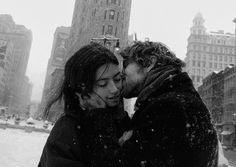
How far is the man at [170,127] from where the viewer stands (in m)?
1.79

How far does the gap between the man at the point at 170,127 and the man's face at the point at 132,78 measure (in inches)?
5.1

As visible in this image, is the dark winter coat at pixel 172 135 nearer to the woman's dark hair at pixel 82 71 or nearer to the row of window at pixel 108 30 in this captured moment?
the woman's dark hair at pixel 82 71

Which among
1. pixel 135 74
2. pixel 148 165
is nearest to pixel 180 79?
pixel 135 74

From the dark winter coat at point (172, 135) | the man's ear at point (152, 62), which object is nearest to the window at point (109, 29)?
the man's ear at point (152, 62)

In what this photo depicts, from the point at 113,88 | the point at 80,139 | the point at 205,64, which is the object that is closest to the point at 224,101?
the point at 205,64

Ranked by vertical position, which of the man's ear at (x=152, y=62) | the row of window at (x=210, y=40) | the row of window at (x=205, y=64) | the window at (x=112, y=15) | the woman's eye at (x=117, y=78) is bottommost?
the row of window at (x=205, y=64)

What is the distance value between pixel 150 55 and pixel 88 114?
27.0 inches

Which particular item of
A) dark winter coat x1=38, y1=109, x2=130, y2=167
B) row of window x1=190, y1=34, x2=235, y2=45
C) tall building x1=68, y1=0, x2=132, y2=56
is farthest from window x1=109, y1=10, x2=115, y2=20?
row of window x1=190, y1=34, x2=235, y2=45

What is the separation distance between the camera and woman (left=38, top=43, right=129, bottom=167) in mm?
1988

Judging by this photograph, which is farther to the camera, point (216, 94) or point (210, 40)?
point (210, 40)

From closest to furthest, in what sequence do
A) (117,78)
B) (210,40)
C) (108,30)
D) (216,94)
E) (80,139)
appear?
1. (80,139)
2. (117,78)
3. (108,30)
4. (216,94)
5. (210,40)

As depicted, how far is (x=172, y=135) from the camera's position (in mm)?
1790

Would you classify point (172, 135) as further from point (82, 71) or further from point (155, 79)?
point (82, 71)

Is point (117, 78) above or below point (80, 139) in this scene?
above
